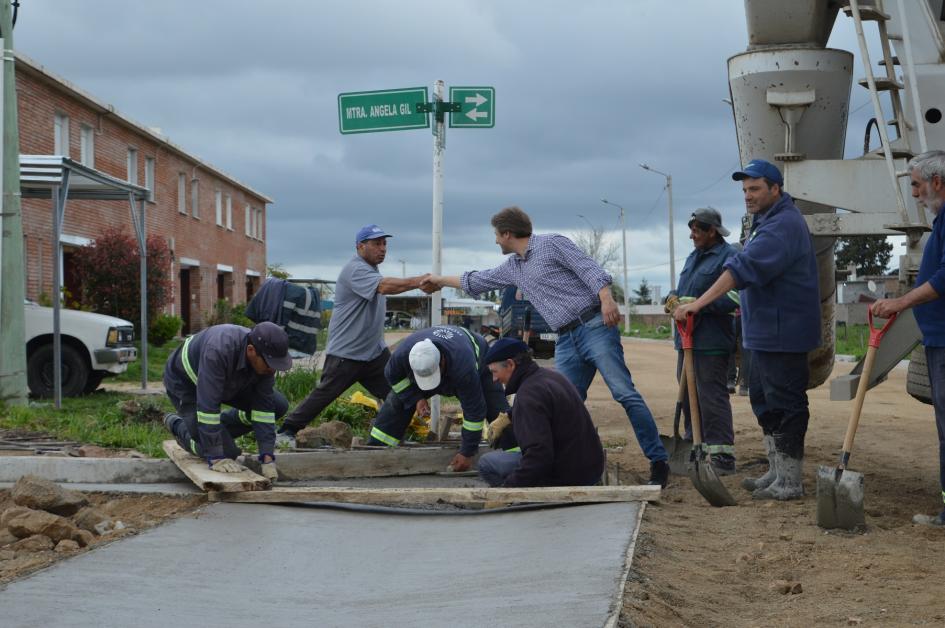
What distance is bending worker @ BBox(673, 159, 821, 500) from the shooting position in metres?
6.29

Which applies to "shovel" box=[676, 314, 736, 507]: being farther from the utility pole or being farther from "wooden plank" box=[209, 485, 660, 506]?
the utility pole

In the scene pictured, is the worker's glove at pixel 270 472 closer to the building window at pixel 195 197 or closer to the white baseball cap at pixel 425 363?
the white baseball cap at pixel 425 363

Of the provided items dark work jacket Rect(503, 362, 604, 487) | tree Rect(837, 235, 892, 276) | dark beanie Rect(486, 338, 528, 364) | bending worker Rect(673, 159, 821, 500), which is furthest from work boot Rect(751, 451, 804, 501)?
tree Rect(837, 235, 892, 276)

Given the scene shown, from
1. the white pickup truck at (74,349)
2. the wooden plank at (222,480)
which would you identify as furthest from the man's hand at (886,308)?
the white pickup truck at (74,349)

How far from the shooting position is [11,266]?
12344 mm

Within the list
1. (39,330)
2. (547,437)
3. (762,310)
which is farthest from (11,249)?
(762,310)

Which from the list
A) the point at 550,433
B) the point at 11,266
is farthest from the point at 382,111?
the point at 11,266

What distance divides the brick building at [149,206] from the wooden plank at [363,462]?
14.9 metres

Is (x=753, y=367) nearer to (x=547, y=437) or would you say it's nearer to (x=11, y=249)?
(x=547, y=437)

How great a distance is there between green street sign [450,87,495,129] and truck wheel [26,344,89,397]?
7.05 metres

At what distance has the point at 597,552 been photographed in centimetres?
483

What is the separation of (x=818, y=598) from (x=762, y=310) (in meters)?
2.48

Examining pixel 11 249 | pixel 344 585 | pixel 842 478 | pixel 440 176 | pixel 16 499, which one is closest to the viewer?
Answer: pixel 344 585

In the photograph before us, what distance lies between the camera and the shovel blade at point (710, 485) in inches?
249
